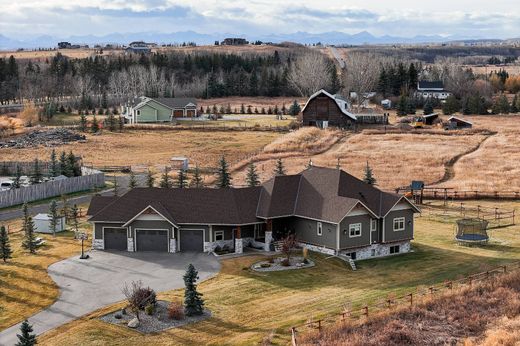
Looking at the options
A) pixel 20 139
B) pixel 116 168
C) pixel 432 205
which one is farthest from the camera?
pixel 20 139

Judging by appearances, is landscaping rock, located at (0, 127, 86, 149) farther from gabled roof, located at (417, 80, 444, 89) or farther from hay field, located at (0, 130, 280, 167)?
gabled roof, located at (417, 80, 444, 89)

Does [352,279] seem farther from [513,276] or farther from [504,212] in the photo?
[504,212]

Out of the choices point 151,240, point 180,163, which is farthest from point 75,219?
point 180,163

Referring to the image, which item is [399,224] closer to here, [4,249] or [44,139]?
[4,249]

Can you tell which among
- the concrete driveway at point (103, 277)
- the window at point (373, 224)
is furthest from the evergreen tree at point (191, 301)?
the window at point (373, 224)

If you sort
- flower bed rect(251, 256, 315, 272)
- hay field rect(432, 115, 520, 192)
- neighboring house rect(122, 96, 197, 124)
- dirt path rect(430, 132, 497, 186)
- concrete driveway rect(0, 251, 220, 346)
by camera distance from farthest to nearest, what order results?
1. neighboring house rect(122, 96, 197, 124)
2. dirt path rect(430, 132, 497, 186)
3. hay field rect(432, 115, 520, 192)
4. flower bed rect(251, 256, 315, 272)
5. concrete driveway rect(0, 251, 220, 346)

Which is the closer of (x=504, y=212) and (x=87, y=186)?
(x=504, y=212)

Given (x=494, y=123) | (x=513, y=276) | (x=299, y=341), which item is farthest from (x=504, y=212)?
(x=494, y=123)

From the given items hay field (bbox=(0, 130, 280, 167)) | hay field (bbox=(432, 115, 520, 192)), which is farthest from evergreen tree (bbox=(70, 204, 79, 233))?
hay field (bbox=(432, 115, 520, 192))
